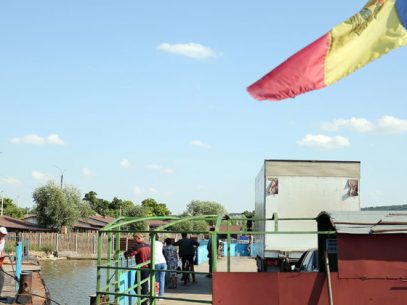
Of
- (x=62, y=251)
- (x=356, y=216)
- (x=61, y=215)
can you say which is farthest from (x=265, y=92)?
(x=61, y=215)

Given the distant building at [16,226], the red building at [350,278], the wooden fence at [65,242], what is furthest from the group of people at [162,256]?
the distant building at [16,226]

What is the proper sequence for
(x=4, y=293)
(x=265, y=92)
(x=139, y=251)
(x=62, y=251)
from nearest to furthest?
(x=265, y=92)
(x=139, y=251)
(x=4, y=293)
(x=62, y=251)

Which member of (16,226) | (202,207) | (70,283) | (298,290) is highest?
(202,207)

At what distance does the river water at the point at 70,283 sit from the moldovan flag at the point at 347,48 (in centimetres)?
1734

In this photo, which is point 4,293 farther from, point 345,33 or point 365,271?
point 345,33

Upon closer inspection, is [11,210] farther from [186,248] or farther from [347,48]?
[347,48]

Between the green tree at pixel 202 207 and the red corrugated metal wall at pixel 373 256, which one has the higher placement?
the green tree at pixel 202 207

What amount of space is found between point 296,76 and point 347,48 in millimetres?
711

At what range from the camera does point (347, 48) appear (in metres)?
6.36

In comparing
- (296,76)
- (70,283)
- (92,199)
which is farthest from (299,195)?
(92,199)

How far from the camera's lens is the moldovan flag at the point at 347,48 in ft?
20.1

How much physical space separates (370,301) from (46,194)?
192 ft

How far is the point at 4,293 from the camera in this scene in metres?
16.6

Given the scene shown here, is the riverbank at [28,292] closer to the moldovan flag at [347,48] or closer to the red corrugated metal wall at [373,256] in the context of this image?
the red corrugated metal wall at [373,256]
